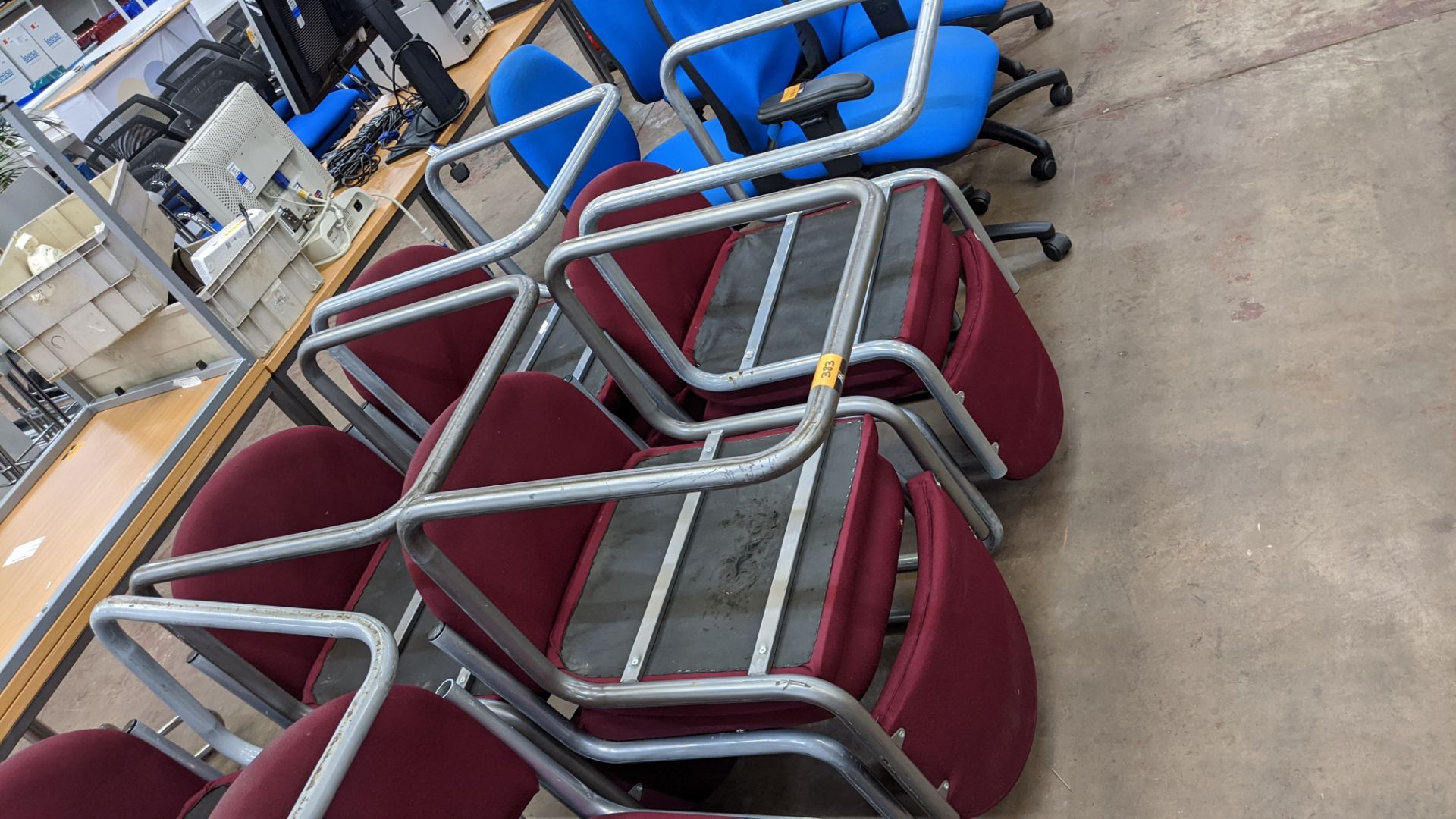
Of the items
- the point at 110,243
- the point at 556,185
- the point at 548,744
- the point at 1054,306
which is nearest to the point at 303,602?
the point at 548,744

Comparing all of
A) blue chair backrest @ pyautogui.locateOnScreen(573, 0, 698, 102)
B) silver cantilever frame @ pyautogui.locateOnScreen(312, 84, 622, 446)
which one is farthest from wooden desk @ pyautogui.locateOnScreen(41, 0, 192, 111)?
silver cantilever frame @ pyautogui.locateOnScreen(312, 84, 622, 446)

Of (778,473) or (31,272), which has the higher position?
(31,272)

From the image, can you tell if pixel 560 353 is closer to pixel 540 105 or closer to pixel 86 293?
pixel 540 105

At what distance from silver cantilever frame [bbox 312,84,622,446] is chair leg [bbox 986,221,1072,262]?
3.16 ft

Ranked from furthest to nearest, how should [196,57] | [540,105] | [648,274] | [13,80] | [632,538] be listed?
[13,80]
[196,57]
[540,105]
[648,274]
[632,538]

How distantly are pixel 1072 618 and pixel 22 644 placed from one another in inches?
77.7

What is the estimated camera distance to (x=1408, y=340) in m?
1.69

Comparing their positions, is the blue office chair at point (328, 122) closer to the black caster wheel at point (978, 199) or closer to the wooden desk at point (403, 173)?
the wooden desk at point (403, 173)

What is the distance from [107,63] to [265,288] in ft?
13.2

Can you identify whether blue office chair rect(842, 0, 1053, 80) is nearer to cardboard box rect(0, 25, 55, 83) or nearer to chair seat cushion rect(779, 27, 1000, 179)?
chair seat cushion rect(779, 27, 1000, 179)

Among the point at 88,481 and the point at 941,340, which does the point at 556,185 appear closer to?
the point at 941,340

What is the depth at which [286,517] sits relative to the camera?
1505mm

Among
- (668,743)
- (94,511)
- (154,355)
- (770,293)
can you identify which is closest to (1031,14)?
(770,293)

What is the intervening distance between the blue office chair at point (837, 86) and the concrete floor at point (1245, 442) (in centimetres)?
44
